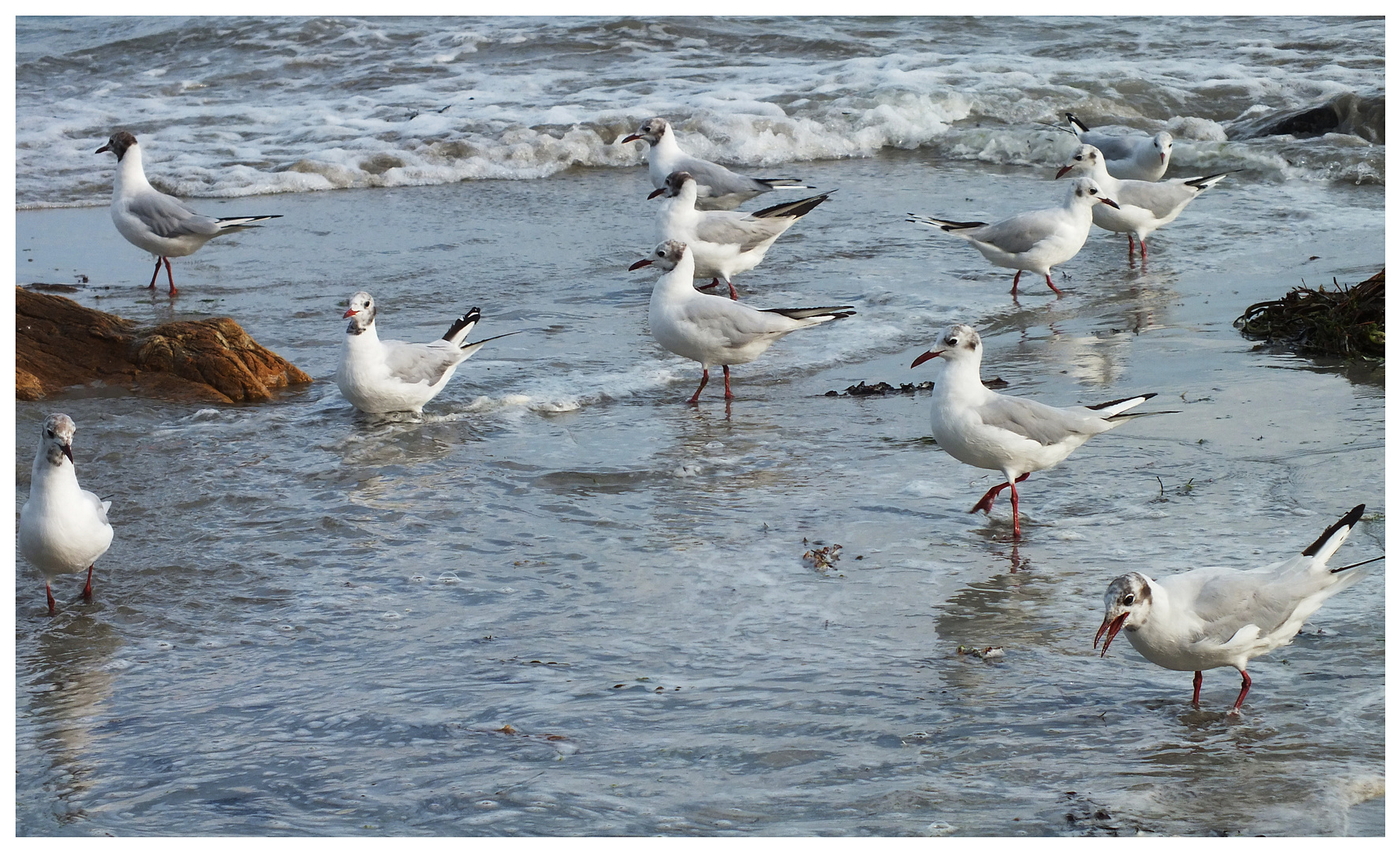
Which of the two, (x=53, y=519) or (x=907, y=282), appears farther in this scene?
(x=907, y=282)

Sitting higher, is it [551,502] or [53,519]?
[53,519]

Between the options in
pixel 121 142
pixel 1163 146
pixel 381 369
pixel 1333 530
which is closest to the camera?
pixel 1333 530

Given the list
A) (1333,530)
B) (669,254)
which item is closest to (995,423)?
(1333,530)

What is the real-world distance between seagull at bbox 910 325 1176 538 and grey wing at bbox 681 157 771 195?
22.4 ft

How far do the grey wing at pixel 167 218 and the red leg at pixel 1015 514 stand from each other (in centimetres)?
775

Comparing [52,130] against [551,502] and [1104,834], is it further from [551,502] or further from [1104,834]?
[1104,834]

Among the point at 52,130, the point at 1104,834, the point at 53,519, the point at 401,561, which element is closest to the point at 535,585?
the point at 401,561

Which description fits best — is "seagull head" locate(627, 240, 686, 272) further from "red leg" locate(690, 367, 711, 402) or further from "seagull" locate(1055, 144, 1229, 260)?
"seagull" locate(1055, 144, 1229, 260)

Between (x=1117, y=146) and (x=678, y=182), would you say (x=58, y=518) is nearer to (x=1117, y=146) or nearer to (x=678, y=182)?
(x=678, y=182)

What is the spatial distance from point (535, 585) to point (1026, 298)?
611cm

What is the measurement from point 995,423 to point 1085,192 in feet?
16.9

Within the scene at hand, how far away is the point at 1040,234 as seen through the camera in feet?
33.7

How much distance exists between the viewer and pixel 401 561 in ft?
18.9

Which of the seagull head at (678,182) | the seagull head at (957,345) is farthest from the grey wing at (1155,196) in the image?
the seagull head at (957,345)
